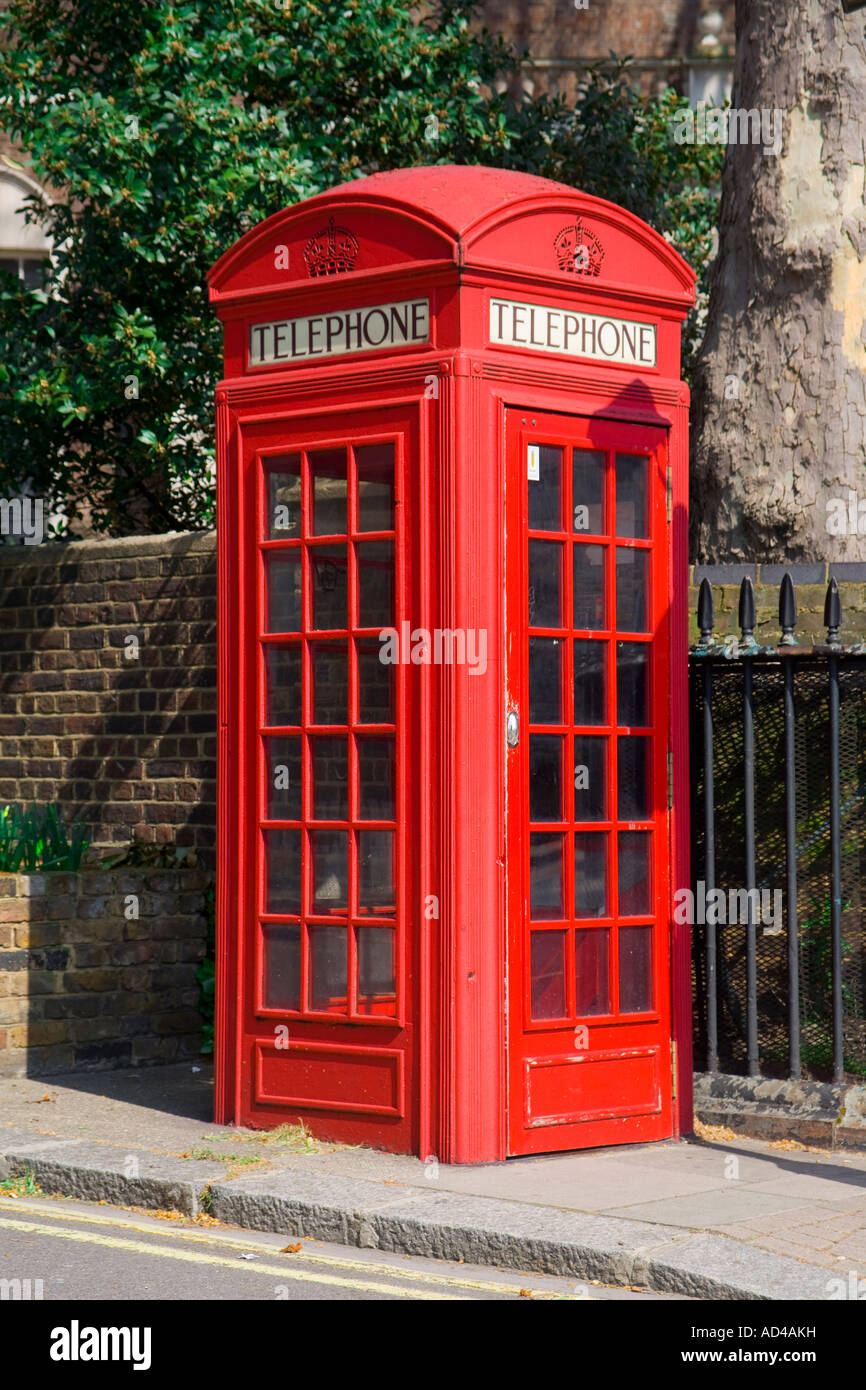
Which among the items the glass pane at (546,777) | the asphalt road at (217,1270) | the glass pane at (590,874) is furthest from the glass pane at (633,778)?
the asphalt road at (217,1270)

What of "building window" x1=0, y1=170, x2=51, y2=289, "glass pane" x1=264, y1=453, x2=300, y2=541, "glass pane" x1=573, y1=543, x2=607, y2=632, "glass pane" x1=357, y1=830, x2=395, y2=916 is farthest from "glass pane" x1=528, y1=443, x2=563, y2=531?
"building window" x1=0, y1=170, x2=51, y2=289

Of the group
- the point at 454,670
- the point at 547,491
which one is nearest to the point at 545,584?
the point at 547,491

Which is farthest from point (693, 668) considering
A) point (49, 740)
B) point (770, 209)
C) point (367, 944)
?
point (49, 740)

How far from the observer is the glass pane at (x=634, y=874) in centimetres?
741

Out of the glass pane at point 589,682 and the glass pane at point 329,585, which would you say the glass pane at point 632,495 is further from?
the glass pane at point 329,585

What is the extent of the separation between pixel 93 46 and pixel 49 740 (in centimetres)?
556

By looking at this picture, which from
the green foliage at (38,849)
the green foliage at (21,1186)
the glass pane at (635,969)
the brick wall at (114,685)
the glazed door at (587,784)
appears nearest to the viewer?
the green foliage at (21,1186)

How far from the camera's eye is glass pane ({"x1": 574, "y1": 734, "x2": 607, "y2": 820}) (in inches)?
288

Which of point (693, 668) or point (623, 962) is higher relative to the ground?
point (693, 668)

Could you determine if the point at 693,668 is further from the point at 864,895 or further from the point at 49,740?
the point at 49,740

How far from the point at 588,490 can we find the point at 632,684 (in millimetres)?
830

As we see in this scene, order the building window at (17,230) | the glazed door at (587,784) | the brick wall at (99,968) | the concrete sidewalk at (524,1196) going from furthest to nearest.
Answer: the building window at (17,230)
the brick wall at (99,968)
the glazed door at (587,784)
the concrete sidewalk at (524,1196)

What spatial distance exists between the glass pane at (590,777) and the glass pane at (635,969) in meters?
0.51

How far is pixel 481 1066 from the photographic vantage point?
22.7 feet
